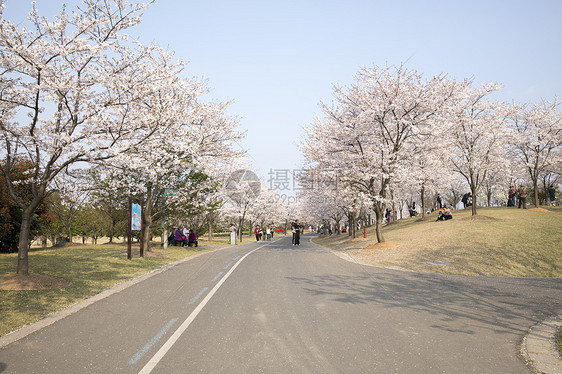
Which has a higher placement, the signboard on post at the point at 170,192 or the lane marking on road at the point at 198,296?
the signboard on post at the point at 170,192

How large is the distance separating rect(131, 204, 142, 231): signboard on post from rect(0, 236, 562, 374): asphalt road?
833cm

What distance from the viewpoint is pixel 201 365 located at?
4.54m

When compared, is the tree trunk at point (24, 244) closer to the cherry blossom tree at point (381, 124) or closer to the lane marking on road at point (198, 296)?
the lane marking on road at point (198, 296)

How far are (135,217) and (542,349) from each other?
1696 centimetres

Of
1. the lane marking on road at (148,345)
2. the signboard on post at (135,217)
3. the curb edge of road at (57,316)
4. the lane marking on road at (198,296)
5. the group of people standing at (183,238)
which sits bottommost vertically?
the curb edge of road at (57,316)

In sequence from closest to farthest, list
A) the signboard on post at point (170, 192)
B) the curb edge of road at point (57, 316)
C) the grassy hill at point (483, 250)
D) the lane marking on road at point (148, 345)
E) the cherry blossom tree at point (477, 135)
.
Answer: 1. the lane marking on road at point (148, 345)
2. the curb edge of road at point (57, 316)
3. the grassy hill at point (483, 250)
4. the signboard on post at point (170, 192)
5. the cherry blossom tree at point (477, 135)

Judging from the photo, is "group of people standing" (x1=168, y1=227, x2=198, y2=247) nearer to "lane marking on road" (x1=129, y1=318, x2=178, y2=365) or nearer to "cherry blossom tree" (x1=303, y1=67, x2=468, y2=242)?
"cherry blossom tree" (x1=303, y1=67, x2=468, y2=242)

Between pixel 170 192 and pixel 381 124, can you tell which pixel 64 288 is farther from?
pixel 381 124

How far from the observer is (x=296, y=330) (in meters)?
6.02

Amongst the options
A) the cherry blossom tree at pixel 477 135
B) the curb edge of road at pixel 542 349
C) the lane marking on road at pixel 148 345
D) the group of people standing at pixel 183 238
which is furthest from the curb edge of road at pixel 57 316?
the cherry blossom tree at pixel 477 135

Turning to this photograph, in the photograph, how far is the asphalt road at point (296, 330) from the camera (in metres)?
4.62

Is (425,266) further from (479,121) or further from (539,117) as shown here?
(539,117)

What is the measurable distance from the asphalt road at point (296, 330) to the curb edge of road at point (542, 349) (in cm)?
17

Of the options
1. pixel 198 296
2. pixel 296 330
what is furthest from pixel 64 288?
pixel 296 330
